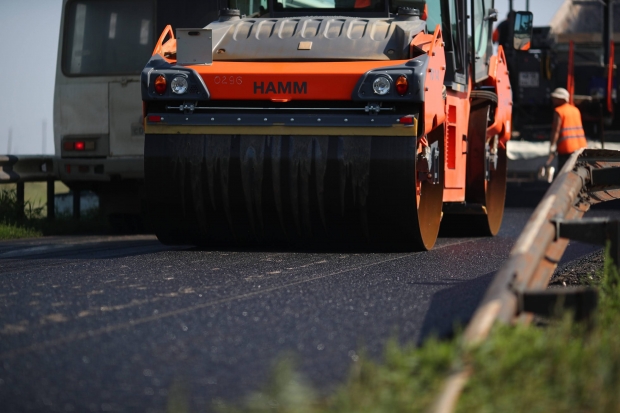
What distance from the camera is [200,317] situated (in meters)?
4.70

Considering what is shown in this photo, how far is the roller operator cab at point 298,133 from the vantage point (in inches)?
286

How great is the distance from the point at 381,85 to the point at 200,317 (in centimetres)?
300

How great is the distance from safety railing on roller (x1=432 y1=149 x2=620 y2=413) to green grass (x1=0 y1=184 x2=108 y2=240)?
6.32 m

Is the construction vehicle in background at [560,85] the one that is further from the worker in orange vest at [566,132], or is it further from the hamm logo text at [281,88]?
the hamm logo text at [281,88]

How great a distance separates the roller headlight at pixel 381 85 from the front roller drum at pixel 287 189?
299 millimetres

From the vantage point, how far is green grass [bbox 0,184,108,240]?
10758 millimetres

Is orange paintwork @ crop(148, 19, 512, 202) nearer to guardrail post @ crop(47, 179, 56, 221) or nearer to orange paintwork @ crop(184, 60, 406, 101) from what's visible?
orange paintwork @ crop(184, 60, 406, 101)

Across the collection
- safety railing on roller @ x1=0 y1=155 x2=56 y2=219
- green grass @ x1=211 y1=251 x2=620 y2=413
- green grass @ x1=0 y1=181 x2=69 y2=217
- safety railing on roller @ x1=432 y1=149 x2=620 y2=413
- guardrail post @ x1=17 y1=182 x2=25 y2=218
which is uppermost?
safety railing on roller @ x1=432 y1=149 x2=620 y2=413

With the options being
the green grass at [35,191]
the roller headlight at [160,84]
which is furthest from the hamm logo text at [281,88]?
the green grass at [35,191]

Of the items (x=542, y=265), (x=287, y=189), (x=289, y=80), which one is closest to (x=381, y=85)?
(x=289, y=80)

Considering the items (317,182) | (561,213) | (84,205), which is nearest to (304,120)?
(317,182)

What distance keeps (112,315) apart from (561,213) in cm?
202

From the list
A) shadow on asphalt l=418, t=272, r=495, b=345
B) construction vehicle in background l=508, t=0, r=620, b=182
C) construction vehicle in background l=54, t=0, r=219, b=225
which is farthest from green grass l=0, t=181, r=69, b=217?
shadow on asphalt l=418, t=272, r=495, b=345

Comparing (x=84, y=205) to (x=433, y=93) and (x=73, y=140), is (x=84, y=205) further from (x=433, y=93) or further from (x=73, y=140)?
(x=433, y=93)
